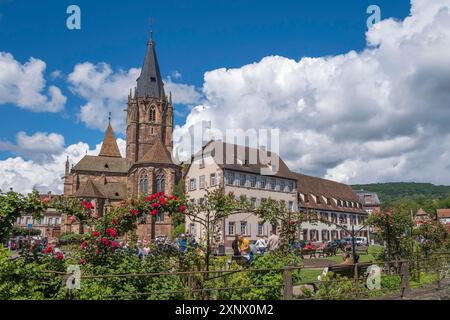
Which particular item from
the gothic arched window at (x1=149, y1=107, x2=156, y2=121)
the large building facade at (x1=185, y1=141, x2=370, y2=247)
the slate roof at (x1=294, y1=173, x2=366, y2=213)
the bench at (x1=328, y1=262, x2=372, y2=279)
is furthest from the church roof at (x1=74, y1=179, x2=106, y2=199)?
the bench at (x1=328, y1=262, x2=372, y2=279)

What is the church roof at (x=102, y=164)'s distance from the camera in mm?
79625

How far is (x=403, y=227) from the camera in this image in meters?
16.1

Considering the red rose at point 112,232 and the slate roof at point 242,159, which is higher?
the slate roof at point 242,159

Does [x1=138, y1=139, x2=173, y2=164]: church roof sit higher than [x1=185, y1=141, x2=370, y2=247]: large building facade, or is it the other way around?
[x1=138, y1=139, x2=173, y2=164]: church roof

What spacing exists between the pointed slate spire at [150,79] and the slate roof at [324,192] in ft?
117

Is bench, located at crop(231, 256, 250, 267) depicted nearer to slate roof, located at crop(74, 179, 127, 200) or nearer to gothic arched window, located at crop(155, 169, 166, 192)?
gothic arched window, located at crop(155, 169, 166, 192)

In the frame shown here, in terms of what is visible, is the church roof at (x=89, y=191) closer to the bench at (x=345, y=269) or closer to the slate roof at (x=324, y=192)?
the slate roof at (x=324, y=192)

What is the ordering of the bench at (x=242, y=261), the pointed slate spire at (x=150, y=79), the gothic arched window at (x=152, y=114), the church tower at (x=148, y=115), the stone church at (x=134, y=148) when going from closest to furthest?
the bench at (x=242, y=261) → the stone church at (x=134, y=148) → the church tower at (x=148, y=115) → the gothic arched window at (x=152, y=114) → the pointed slate spire at (x=150, y=79)

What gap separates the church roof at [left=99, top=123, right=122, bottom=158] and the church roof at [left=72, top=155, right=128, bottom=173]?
223 inches

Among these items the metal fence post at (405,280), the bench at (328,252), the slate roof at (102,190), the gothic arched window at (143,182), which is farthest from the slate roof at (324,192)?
the metal fence post at (405,280)

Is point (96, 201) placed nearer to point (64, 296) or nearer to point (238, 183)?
point (238, 183)

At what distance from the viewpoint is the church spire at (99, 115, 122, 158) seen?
89500mm

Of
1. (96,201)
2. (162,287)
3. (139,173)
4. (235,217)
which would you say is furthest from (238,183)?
(162,287)

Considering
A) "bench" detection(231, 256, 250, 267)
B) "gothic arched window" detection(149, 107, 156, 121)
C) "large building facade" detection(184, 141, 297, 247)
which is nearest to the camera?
"bench" detection(231, 256, 250, 267)
